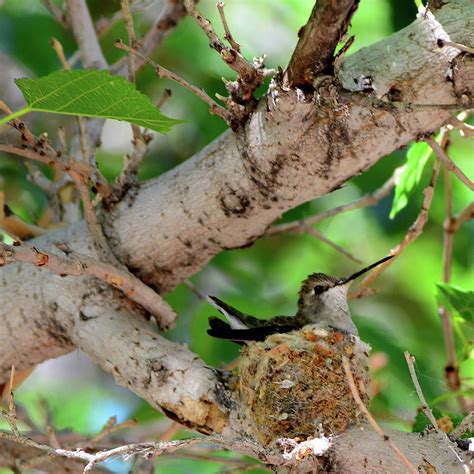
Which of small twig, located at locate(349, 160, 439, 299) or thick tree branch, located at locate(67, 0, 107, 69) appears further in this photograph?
thick tree branch, located at locate(67, 0, 107, 69)

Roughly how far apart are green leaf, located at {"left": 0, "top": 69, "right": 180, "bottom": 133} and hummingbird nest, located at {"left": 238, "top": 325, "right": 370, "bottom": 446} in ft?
2.52

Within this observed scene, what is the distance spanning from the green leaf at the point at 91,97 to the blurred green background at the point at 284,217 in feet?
5.69

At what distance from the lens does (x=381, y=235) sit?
14.0 ft

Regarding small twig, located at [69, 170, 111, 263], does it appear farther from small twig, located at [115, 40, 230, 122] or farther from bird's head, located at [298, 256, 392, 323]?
bird's head, located at [298, 256, 392, 323]

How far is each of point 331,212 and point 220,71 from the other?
0.95m

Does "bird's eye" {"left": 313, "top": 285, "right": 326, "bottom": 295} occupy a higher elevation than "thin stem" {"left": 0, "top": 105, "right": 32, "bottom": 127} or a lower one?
higher

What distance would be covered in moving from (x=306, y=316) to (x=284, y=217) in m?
0.75

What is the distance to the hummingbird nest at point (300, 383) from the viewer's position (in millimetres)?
2258

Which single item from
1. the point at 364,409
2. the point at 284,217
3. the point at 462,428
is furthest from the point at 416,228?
the point at 284,217

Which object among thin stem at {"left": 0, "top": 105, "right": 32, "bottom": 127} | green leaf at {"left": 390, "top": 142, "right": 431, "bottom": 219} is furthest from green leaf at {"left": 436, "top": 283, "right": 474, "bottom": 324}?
thin stem at {"left": 0, "top": 105, "right": 32, "bottom": 127}

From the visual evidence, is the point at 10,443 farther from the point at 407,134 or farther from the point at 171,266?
the point at 407,134

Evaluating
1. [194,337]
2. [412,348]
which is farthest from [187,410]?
[412,348]

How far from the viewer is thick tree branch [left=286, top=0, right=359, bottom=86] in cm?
183

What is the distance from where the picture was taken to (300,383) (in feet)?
8.04
